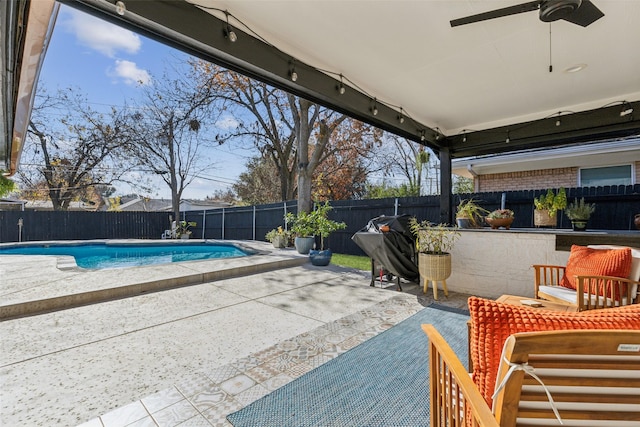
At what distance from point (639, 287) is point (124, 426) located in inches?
170

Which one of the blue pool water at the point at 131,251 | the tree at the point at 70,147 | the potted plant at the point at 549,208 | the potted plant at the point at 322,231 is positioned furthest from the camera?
the tree at the point at 70,147

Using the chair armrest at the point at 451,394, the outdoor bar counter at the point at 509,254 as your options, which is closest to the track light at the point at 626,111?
the outdoor bar counter at the point at 509,254

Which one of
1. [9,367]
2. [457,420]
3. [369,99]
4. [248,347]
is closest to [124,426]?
[248,347]

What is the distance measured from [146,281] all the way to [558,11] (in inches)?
225

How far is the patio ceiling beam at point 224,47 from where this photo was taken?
2.11 meters

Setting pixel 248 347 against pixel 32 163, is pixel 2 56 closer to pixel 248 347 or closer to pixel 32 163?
pixel 248 347

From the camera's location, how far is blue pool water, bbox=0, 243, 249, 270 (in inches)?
367

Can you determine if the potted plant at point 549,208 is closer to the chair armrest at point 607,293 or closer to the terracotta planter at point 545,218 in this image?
the terracotta planter at point 545,218

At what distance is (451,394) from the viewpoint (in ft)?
3.46

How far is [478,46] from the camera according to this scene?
9.48 feet

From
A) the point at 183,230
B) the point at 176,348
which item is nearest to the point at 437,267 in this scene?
the point at 176,348

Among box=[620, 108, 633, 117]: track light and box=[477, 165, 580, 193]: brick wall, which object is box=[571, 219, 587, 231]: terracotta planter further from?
box=[477, 165, 580, 193]: brick wall

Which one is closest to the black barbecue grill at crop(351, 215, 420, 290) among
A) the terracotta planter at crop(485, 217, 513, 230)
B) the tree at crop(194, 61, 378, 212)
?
the terracotta planter at crop(485, 217, 513, 230)

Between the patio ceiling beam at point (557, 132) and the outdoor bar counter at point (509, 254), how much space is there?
1.74 metres
